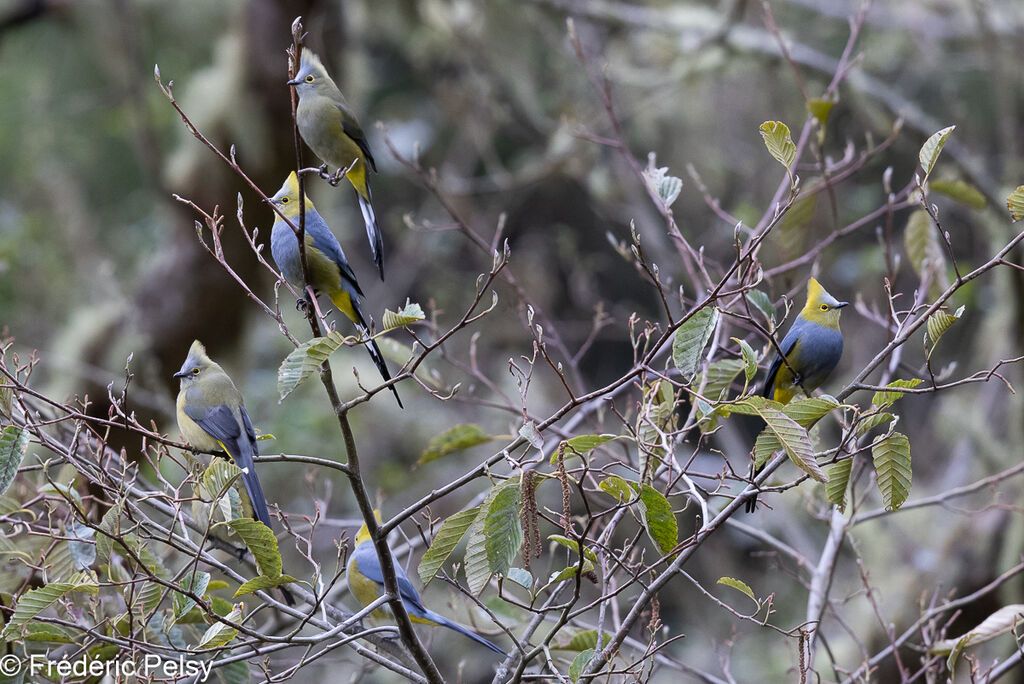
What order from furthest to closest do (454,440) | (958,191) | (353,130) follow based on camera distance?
(958,191), (454,440), (353,130)

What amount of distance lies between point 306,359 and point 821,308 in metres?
1.36

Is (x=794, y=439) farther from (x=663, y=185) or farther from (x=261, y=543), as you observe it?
(x=261, y=543)

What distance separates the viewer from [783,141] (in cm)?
159

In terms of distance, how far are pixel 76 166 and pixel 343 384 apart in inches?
171

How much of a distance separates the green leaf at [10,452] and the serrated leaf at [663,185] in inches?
51.6

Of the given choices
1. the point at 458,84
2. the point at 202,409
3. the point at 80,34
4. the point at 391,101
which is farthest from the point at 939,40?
the point at 202,409

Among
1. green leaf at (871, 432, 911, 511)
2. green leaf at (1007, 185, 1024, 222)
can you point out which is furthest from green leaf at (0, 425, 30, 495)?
green leaf at (1007, 185, 1024, 222)

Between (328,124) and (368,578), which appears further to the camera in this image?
(368,578)

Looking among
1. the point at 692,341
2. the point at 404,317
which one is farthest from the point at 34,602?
the point at 692,341

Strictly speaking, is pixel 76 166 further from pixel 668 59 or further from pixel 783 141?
pixel 783 141

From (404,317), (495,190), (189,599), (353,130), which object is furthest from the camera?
(495,190)

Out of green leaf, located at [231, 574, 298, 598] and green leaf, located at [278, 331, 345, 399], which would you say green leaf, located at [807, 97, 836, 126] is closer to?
green leaf, located at [278, 331, 345, 399]

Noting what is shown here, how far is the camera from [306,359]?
56.4 inches

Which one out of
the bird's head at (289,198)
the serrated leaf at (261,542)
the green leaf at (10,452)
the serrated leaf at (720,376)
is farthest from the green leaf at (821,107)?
the green leaf at (10,452)
